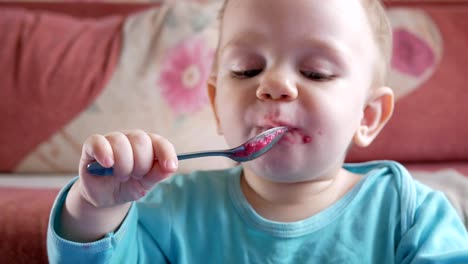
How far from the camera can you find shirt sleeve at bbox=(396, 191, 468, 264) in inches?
23.8

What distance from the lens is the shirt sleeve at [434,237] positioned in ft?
1.99

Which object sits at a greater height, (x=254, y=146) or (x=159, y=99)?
(x=254, y=146)

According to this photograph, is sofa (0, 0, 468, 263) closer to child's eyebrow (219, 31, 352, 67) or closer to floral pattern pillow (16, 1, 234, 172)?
floral pattern pillow (16, 1, 234, 172)

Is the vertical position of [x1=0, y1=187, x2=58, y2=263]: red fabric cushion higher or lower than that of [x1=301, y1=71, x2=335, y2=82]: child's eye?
lower

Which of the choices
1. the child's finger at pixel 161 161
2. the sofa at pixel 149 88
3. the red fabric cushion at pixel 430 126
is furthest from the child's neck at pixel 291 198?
the red fabric cushion at pixel 430 126

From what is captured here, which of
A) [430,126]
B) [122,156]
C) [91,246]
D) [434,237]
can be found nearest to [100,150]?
[122,156]

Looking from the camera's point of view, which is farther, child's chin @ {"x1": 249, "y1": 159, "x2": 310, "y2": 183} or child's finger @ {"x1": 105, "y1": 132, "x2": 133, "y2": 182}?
child's chin @ {"x1": 249, "y1": 159, "x2": 310, "y2": 183}

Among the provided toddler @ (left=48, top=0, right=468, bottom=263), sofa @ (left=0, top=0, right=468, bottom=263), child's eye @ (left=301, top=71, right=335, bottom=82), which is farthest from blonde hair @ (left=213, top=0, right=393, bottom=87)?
sofa @ (left=0, top=0, right=468, bottom=263)

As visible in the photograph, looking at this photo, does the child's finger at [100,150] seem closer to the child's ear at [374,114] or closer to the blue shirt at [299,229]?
the blue shirt at [299,229]

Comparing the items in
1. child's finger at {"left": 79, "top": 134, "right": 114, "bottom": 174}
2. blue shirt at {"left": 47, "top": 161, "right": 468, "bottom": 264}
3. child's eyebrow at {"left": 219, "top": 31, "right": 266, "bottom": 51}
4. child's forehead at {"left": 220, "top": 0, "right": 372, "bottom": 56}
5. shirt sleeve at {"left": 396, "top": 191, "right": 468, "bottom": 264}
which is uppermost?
child's forehead at {"left": 220, "top": 0, "right": 372, "bottom": 56}

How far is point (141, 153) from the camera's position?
0.52 metres

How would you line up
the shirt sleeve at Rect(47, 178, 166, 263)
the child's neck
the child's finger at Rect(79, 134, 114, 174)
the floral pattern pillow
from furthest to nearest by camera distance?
the floral pattern pillow, the child's neck, the shirt sleeve at Rect(47, 178, 166, 263), the child's finger at Rect(79, 134, 114, 174)

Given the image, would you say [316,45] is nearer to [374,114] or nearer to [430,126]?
[374,114]

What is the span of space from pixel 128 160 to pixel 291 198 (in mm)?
277
